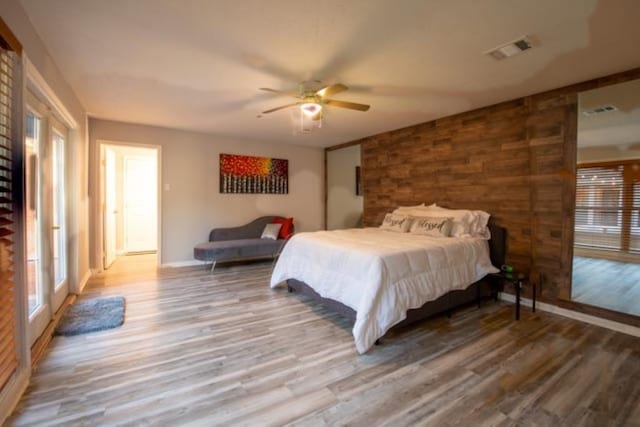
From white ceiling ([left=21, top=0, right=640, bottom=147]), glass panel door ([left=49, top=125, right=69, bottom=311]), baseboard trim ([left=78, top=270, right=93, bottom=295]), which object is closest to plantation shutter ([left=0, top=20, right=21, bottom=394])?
white ceiling ([left=21, top=0, right=640, bottom=147])

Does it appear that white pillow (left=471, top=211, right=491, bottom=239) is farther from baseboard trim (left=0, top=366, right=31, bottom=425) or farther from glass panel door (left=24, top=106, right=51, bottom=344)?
glass panel door (left=24, top=106, right=51, bottom=344)

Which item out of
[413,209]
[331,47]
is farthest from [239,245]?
[331,47]

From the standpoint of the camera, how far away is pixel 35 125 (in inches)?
102

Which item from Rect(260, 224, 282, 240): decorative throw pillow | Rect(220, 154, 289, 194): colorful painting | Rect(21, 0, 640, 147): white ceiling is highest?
Rect(21, 0, 640, 147): white ceiling

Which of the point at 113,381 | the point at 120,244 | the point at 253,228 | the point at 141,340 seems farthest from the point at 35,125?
the point at 120,244

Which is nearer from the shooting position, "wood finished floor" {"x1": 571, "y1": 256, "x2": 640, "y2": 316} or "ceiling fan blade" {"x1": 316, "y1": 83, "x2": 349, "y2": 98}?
"ceiling fan blade" {"x1": 316, "y1": 83, "x2": 349, "y2": 98}

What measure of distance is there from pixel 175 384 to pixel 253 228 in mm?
3938

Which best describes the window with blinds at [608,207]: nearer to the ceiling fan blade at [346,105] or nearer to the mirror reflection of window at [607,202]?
the mirror reflection of window at [607,202]

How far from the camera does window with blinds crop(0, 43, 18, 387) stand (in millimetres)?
1596

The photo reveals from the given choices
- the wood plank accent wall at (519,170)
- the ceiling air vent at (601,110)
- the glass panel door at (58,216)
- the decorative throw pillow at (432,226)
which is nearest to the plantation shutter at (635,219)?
the wood plank accent wall at (519,170)

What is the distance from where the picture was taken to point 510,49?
2346 mm

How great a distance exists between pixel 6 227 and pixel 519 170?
4640 millimetres

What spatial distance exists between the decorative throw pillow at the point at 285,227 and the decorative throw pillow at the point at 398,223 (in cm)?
208

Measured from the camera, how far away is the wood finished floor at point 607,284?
2.79 metres
